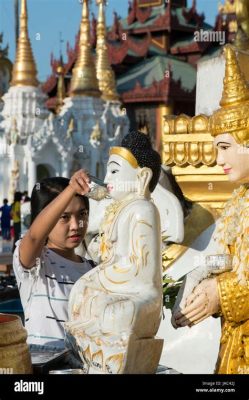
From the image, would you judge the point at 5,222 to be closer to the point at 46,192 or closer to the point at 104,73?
the point at 104,73

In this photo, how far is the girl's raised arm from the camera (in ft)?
10.2

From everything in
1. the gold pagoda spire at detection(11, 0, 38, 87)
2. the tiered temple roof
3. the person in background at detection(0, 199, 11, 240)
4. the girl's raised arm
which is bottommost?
the person in background at detection(0, 199, 11, 240)

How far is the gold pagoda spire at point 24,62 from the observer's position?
969 inches

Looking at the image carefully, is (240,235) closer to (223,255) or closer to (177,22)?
(223,255)

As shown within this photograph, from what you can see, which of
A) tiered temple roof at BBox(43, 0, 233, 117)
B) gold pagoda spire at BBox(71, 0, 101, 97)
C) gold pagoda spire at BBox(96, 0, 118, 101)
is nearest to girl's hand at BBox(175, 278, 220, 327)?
gold pagoda spire at BBox(71, 0, 101, 97)

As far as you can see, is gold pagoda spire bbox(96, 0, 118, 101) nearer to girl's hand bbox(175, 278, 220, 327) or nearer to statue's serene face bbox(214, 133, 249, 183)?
statue's serene face bbox(214, 133, 249, 183)

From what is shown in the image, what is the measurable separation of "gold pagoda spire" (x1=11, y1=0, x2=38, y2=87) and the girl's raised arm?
21.7 metres

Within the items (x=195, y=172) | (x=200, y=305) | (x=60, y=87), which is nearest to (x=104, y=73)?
(x=60, y=87)

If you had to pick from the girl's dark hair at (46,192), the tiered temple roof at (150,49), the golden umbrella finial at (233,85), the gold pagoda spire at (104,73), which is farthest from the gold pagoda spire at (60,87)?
the golden umbrella finial at (233,85)

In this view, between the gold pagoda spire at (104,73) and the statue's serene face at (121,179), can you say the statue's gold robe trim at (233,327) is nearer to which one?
the statue's serene face at (121,179)

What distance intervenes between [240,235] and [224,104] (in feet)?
Answer: 1.74

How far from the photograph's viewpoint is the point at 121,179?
3.14 meters

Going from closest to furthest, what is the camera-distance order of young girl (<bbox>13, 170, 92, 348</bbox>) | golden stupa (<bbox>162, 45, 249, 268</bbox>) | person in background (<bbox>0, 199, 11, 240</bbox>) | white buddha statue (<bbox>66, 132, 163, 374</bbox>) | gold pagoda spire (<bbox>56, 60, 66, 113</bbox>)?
1. white buddha statue (<bbox>66, 132, 163, 374</bbox>)
2. young girl (<bbox>13, 170, 92, 348</bbox>)
3. golden stupa (<bbox>162, 45, 249, 268</bbox>)
4. person in background (<bbox>0, 199, 11, 240</bbox>)
5. gold pagoda spire (<bbox>56, 60, 66, 113</bbox>)

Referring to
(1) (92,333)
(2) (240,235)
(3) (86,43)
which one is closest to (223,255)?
(2) (240,235)
